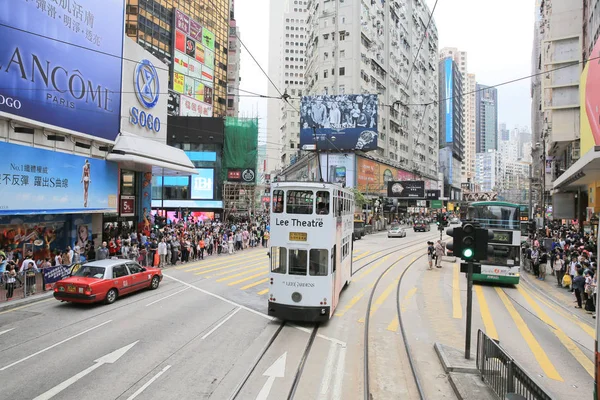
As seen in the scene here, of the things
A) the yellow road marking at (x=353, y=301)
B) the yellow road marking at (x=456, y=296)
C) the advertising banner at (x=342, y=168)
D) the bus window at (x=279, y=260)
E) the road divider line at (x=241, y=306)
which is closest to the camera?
the road divider line at (x=241, y=306)

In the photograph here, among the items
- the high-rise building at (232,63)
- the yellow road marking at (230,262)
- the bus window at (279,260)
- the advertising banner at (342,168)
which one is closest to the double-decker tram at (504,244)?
the bus window at (279,260)

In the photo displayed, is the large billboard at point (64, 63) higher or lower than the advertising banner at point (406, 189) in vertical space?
higher

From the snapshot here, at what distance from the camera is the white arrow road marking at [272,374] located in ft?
22.9

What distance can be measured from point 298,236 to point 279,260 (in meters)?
0.91

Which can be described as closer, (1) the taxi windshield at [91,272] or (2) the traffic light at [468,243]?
(2) the traffic light at [468,243]

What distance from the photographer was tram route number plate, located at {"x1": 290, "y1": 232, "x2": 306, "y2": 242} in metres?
11.0

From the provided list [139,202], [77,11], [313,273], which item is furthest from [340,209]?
[139,202]

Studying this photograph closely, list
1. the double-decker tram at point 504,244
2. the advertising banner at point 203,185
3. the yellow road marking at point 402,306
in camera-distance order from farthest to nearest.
A: the advertising banner at point 203,185, the double-decker tram at point 504,244, the yellow road marking at point 402,306

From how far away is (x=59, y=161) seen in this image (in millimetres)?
19172

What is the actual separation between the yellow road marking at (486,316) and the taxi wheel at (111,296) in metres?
11.5

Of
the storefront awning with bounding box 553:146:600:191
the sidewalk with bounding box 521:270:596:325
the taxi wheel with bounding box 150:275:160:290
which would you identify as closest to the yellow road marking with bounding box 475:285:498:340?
the sidewalk with bounding box 521:270:596:325

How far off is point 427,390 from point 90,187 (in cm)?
1976

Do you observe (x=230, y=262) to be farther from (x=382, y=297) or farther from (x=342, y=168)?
(x=342, y=168)

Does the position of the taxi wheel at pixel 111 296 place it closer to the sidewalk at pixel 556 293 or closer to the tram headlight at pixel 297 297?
the tram headlight at pixel 297 297
